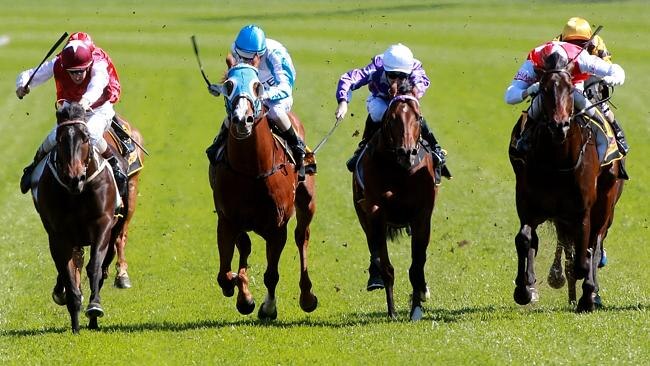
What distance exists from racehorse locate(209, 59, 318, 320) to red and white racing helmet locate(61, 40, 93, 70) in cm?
154

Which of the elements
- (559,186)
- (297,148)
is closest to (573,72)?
(559,186)

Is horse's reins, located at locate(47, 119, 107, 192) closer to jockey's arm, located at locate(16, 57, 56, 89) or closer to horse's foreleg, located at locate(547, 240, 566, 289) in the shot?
jockey's arm, located at locate(16, 57, 56, 89)

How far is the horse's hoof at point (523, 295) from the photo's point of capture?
42.1 ft

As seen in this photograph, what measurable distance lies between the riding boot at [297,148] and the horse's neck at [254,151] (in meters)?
0.74

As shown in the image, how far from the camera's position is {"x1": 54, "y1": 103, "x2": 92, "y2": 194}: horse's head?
39.1 ft

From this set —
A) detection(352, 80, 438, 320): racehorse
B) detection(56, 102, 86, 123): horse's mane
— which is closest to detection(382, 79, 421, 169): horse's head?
detection(352, 80, 438, 320): racehorse

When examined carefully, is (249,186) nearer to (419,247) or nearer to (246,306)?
(246,306)

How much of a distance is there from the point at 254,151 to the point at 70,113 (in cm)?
168

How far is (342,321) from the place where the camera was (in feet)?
42.3

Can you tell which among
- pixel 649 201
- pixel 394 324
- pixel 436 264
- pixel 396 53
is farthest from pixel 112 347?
pixel 649 201

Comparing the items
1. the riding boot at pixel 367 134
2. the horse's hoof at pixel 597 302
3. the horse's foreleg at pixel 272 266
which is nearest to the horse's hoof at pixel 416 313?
the horse's foreleg at pixel 272 266

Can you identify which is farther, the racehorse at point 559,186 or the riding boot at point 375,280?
the riding boot at point 375,280

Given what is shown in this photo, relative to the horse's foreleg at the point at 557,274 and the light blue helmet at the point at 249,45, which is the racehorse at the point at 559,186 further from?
the light blue helmet at the point at 249,45

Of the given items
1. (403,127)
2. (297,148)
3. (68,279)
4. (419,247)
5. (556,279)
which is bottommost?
(556,279)
